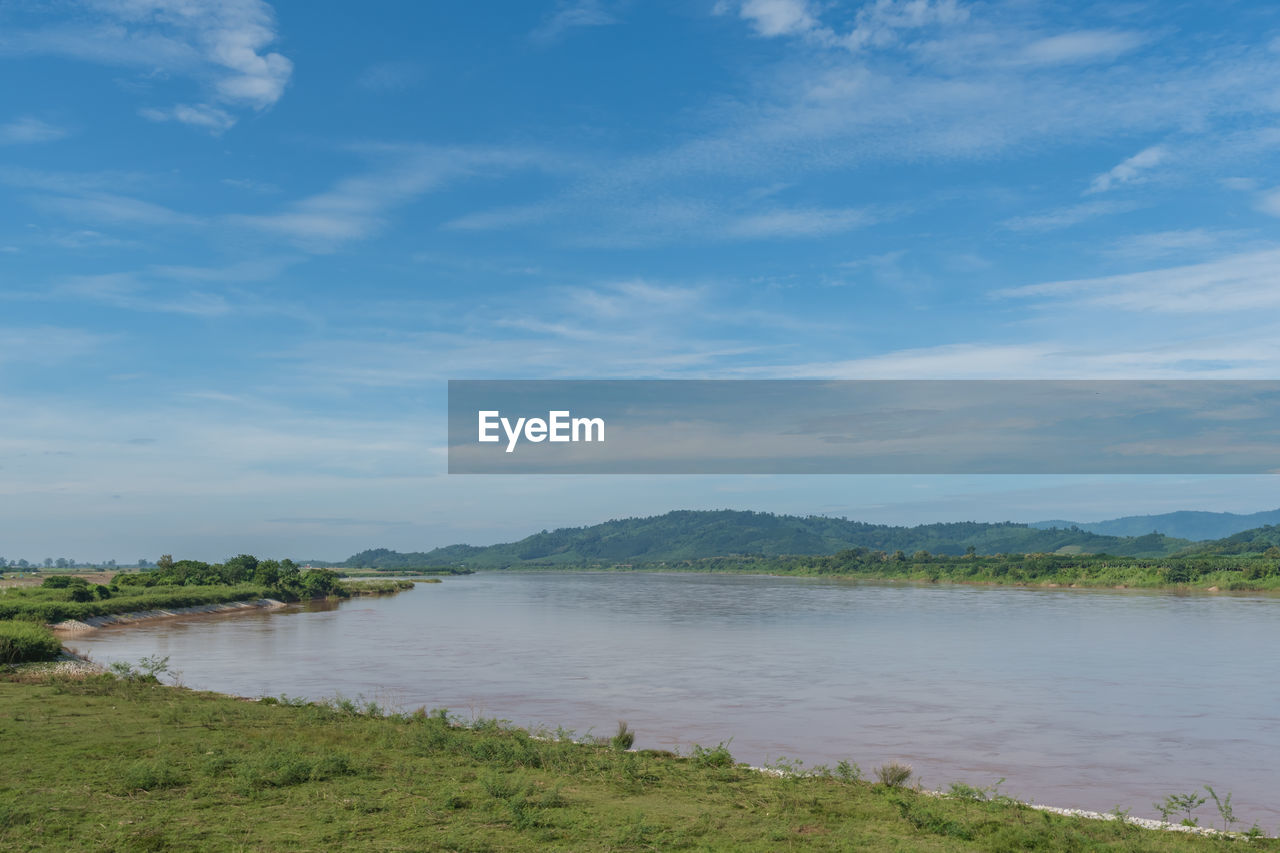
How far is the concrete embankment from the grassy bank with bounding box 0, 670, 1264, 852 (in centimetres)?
3995

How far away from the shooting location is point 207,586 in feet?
267

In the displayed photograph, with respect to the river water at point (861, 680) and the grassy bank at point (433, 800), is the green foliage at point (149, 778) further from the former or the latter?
the river water at point (861, 680)

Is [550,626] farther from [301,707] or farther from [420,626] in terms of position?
[301,707]

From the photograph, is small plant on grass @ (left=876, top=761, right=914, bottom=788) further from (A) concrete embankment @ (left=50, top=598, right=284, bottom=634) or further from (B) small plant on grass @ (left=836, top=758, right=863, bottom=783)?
(A) concrete embankment @ (left=50, top=598, right=284, bottom=634)

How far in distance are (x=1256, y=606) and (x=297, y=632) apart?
75.2 meters

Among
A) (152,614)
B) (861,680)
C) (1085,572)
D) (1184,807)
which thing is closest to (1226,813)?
(1184,807)

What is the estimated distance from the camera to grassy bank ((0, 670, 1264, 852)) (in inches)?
466

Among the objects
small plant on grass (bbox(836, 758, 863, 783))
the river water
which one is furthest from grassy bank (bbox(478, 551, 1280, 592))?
small plant on grass (bbox(836, 758, 863, 783))

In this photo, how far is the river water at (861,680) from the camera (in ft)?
68.7

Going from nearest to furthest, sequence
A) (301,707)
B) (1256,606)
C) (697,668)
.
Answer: (301,707)
(697,668)
(1256,606)

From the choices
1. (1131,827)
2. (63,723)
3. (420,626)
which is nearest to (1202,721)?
(1131,827)

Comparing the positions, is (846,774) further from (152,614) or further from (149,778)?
(152,614)

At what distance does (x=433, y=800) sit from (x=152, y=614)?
61.7 m

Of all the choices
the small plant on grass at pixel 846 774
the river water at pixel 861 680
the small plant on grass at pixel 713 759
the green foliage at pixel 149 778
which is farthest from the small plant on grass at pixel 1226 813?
the green foliage at pixel 149 778
